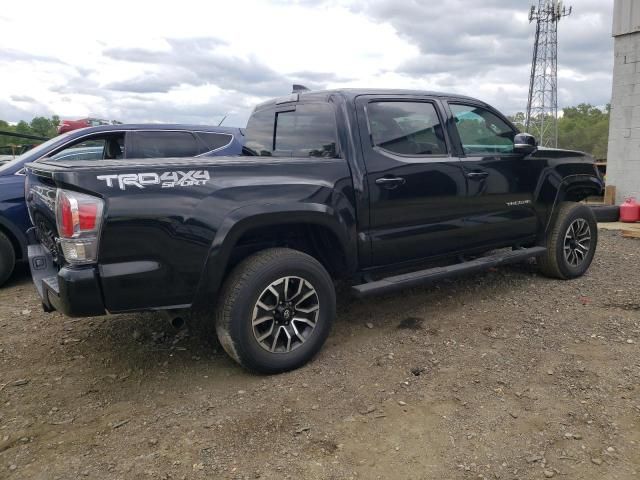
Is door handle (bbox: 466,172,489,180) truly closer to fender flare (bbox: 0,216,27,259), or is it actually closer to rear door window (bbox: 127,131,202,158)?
rear door window (bbox: 127,131,202,158)

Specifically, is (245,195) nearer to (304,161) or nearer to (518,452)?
(304,161)

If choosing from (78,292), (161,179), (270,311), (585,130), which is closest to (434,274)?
(270,311)

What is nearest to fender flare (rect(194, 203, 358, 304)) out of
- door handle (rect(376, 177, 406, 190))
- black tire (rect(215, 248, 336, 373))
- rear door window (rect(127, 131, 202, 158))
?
black tire (rect(215, 248, 336, 373))

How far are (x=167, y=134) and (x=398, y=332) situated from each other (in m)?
3.69

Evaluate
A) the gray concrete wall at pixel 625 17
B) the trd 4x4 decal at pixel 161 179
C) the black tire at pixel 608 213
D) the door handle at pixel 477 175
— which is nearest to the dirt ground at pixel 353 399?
the door handle at pixel 477 175

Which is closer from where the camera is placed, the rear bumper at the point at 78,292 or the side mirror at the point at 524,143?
the rear bumper at the point at 78,292

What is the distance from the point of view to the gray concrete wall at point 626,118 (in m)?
9.13

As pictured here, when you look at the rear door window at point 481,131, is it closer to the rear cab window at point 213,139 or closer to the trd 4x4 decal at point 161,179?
the trd 4x4 decal at point 161,179

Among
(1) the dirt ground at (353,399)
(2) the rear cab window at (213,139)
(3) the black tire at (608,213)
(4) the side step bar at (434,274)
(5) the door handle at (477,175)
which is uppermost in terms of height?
(2) the rear cab window at (213,139)

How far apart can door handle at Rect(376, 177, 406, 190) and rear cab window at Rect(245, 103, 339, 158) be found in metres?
0.38

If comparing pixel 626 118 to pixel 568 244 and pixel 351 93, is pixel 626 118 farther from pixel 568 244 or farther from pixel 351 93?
pixel 351 93

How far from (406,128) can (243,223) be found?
1679mm

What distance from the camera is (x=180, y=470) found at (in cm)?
255

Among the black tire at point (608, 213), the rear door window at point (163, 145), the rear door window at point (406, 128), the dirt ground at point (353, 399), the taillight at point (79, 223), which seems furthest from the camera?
the black tire at point (608, 213)
